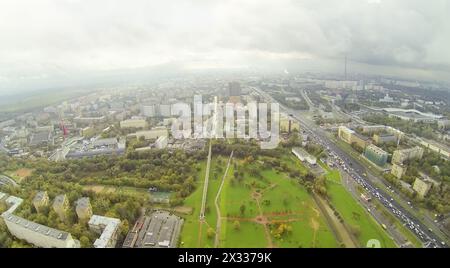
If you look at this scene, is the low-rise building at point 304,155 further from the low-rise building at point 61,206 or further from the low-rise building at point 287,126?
the low-rise building at point 61,206

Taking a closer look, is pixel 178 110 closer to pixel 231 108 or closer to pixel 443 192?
pixel 231 108

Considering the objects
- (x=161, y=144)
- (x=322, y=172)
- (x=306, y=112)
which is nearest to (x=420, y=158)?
(x=322, y=172)

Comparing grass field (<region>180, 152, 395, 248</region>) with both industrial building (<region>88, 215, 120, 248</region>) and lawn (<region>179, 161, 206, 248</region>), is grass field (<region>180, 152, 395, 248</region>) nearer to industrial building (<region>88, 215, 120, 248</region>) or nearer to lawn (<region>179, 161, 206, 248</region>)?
lawn (<region>179, 161, 206, 248</region>)

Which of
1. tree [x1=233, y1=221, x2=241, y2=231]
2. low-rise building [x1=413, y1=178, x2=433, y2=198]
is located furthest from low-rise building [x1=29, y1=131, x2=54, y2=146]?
low-rise building [x1=413, y1=178, x2=433, y2=198]

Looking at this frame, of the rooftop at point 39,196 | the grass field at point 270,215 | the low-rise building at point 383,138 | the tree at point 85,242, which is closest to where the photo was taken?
the tree at point 85,242

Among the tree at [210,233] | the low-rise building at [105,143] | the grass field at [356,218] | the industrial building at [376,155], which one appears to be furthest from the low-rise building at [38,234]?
the industrial building at [376,155]

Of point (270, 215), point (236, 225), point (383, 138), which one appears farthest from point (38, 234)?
point (383, 138)

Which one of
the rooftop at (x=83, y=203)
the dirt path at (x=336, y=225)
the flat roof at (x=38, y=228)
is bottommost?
the dirt path at (x=336, y=225)
